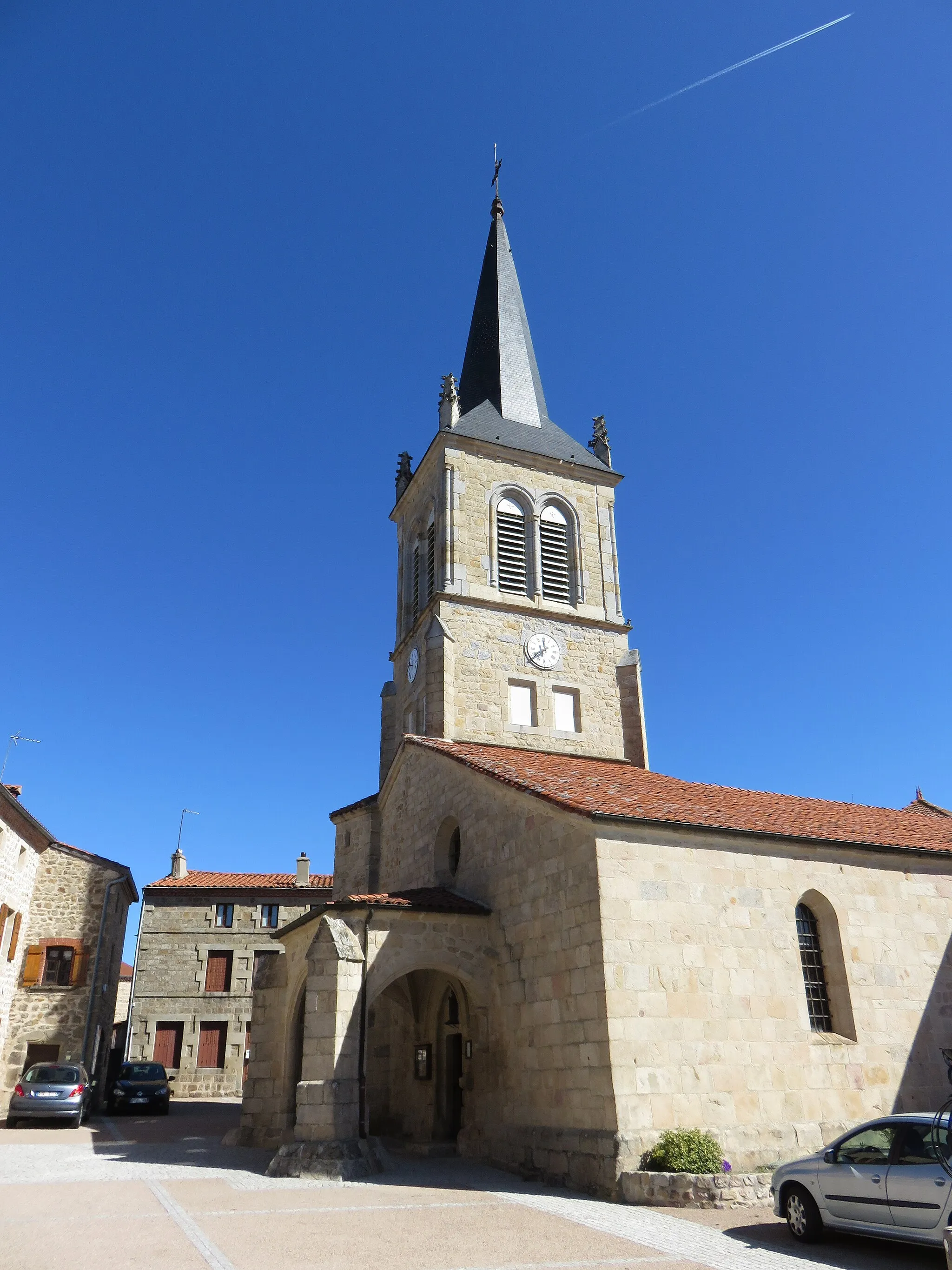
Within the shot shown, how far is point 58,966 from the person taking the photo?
20.8 m

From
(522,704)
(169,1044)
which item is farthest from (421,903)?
(169,1044)

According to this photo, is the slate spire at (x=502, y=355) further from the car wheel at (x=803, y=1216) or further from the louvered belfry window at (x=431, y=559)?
the car wheel at (x=803, y=1216)

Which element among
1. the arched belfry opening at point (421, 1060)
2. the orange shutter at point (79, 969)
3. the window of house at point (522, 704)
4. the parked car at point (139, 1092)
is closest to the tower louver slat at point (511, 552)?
the window of house at point (522, 704)

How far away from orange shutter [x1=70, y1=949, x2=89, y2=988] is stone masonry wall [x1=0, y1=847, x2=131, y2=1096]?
0.17 feet

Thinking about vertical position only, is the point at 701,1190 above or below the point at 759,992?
below

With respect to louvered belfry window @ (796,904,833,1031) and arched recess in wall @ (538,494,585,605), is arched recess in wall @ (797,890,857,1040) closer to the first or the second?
louvered belfry window @ (796,904,833,1031)

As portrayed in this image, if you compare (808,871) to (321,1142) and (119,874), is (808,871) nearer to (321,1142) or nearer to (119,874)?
(321,1142)

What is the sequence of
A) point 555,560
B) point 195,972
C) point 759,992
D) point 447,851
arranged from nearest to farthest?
1. point 759,992
2. point 447,851
3. point 555,560
4. point 195,972

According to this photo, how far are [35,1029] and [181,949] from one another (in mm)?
10509

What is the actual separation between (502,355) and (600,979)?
1856 cm

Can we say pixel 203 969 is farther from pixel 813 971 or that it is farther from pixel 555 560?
pixel 813 971

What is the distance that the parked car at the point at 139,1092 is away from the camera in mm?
21562

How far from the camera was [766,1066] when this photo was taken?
11148 millimetres

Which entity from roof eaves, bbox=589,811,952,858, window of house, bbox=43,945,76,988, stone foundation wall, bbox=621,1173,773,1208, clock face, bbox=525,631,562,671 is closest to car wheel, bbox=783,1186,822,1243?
stone foundation wall, bbox=621,1173,773,1208
